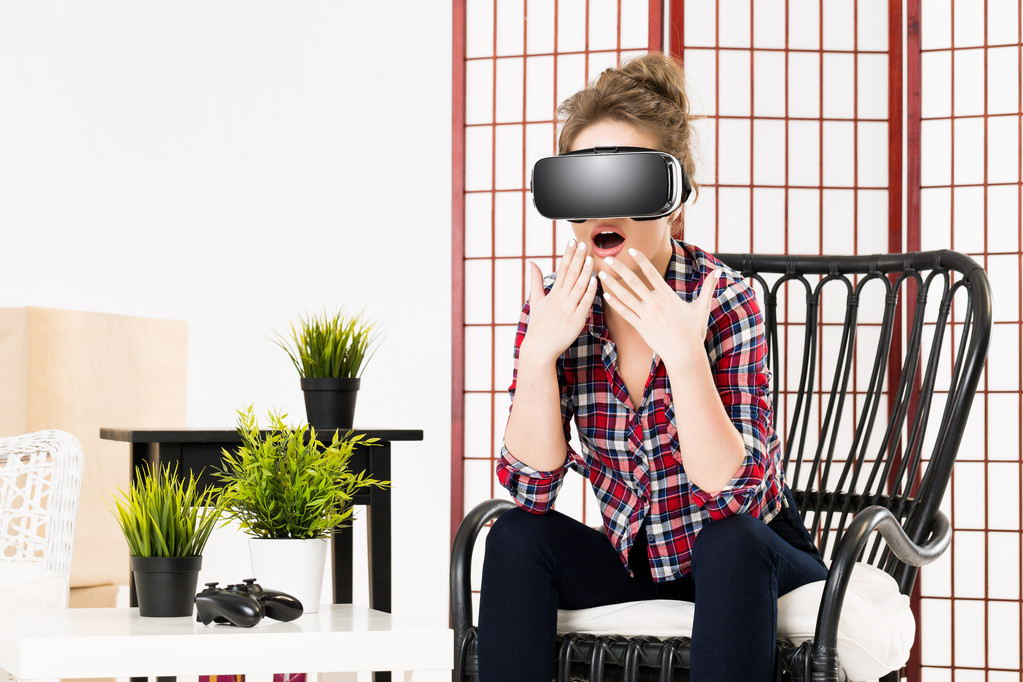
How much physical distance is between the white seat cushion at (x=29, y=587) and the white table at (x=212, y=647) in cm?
55

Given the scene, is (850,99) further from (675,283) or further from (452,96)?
(675,283)

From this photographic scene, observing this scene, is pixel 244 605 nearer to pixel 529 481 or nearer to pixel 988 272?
pixel 529 481

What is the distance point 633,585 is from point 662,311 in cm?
36

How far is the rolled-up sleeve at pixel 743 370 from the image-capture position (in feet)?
4.12

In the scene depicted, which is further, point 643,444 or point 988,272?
point 988,272

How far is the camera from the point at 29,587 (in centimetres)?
182

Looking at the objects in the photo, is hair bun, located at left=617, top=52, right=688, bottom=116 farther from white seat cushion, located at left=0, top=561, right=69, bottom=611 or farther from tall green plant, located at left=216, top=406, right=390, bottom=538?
white seat cushion, located at left=0, top=561, right=69, bottom=611

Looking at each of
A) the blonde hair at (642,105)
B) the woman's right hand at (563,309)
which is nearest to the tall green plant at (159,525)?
the woman's right hand at (563,309)

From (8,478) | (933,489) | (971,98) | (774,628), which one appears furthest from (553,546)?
(971,98)

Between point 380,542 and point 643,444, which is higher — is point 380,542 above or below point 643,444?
below

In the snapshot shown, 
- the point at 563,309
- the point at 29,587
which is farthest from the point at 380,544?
the point at 563,309

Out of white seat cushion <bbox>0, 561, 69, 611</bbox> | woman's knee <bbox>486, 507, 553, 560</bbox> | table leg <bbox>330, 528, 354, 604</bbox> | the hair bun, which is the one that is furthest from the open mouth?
white seat cushion <bbox>0, 561, 69, 611</bbox>

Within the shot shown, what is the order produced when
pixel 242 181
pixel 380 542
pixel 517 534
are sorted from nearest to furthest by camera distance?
pixel 517 534
pixel 380 542
pixel 242 181

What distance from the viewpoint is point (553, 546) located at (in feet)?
4.11
